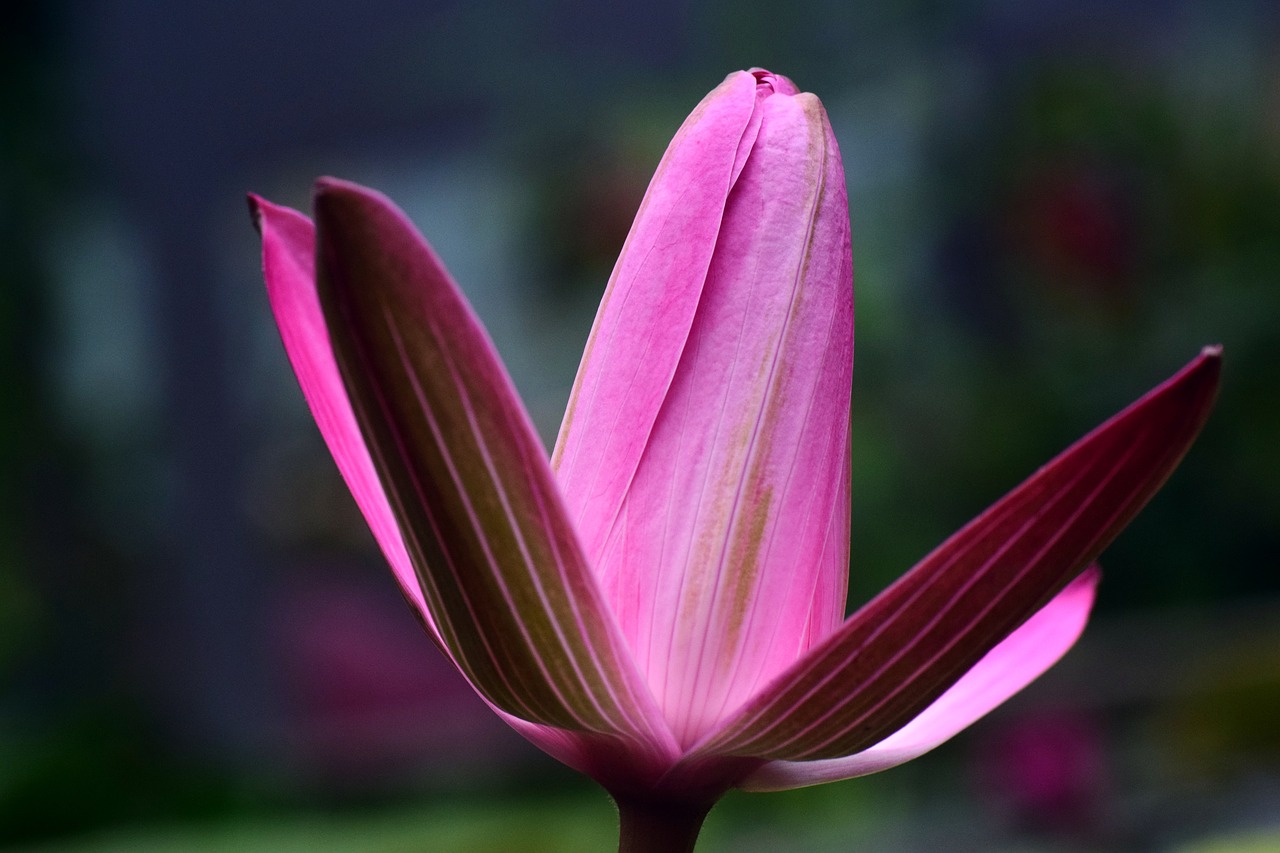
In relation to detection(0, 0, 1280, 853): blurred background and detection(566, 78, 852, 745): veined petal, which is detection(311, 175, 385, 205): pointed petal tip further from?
detection(0, 0, 1280, 853): blurred background

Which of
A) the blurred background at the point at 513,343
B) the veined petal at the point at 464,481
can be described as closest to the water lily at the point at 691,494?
the veined petal at the point at 464,481

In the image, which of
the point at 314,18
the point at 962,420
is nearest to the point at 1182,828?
the point at 962,420

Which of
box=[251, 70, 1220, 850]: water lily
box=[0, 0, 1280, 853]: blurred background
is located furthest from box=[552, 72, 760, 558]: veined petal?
Result: box=[0, 0, 1280, 853]: blurred background

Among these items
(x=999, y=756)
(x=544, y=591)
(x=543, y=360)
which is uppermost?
(x=544, y=591)

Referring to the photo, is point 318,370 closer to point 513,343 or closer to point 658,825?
point 658,825

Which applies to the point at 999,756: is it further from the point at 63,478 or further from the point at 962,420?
the point at 63,478
